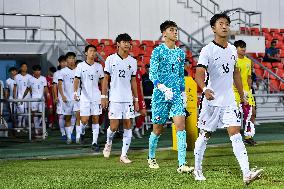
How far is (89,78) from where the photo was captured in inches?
532

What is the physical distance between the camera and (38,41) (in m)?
23.0

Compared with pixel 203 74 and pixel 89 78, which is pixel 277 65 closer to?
pixel 89 78

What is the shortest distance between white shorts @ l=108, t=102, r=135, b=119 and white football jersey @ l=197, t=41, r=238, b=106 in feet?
12.0

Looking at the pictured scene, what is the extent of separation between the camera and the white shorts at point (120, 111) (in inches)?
444

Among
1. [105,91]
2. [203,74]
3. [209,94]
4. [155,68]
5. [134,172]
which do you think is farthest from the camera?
[105,91]

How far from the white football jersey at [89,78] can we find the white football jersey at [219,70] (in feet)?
19.5

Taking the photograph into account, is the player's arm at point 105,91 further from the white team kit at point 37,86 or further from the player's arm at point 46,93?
the player's arm at point 46,93

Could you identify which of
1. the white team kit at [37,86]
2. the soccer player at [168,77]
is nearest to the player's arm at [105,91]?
the soccer player at [168,77]

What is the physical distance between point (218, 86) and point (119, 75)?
12.5ft

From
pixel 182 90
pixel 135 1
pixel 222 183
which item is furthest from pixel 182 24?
pixel 222 183

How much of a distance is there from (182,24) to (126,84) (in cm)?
1769

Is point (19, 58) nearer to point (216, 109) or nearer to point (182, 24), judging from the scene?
point (182, 24)

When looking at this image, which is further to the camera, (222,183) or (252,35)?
(252,35)

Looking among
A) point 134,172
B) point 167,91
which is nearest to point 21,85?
point 134,172
